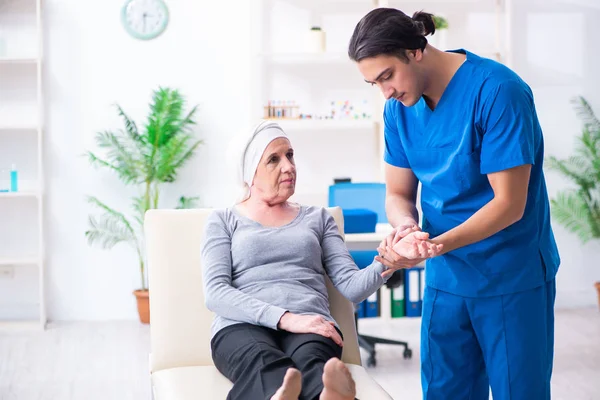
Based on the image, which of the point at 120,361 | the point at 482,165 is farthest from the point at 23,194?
the point at 482,165

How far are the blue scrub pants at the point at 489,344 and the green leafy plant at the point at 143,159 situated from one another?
8.79 ft

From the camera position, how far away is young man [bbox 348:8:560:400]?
1624 millimetres

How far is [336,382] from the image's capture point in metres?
1.47

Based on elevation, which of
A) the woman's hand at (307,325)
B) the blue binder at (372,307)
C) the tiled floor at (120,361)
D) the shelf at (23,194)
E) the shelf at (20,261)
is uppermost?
the shelf at (23,194)

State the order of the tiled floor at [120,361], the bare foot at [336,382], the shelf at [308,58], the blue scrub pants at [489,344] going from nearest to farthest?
1. the bare foot at [336,382]
2. the blue scrub pants at [489,344]
3. the tiled floor at [120,361]
4. the shelf at [308,58]

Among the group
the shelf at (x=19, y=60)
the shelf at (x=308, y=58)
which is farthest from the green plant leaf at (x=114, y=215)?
the shelf at (x=308, y=58)

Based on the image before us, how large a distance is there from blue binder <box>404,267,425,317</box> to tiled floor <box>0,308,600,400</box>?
0.07 metres

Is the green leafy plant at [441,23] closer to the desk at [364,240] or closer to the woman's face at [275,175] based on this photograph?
the desk at [364,240]

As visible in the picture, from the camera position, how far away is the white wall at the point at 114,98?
14.6ft

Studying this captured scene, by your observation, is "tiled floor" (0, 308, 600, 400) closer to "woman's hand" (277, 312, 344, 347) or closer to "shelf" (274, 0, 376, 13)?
"woman's hand" (277, 312, 344, 347)

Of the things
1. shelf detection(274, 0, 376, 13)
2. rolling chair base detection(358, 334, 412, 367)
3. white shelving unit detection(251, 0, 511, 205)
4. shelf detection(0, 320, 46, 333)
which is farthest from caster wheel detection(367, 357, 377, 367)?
shelf detection(274, 0, 376, 13)

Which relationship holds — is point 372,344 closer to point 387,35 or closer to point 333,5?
point 333,5

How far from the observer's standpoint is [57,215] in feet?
14.8

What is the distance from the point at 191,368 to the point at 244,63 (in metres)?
2.89
